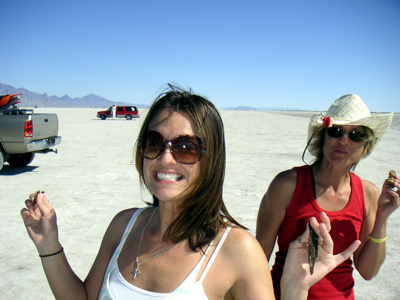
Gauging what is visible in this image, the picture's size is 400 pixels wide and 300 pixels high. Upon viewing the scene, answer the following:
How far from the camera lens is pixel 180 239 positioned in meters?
1.56

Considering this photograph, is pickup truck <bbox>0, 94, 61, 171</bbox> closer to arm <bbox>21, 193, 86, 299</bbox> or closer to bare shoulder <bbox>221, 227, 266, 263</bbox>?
arm <bbox>21, 193, 86, 299</bbox>

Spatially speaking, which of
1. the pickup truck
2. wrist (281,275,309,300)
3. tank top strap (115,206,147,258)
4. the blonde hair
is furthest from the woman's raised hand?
the pickup truck

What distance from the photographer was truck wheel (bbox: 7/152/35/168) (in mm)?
9345

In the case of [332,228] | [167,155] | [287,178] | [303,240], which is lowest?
[332,228]

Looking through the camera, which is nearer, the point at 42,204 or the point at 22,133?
the point at 42,204

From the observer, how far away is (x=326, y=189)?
2.07 metres

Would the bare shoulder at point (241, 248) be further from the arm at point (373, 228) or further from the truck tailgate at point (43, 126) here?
the truck tailgate at point (43, 126)

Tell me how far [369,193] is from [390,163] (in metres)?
10.2

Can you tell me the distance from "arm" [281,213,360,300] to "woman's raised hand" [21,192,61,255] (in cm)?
114

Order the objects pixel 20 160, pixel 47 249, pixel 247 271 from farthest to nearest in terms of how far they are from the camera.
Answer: pixel 20 160
pixel 47 249
pixel 247 271

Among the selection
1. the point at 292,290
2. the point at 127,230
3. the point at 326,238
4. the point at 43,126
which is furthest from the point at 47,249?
the point at 43,126

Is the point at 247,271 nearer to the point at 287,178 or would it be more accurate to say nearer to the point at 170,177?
the point at 170,177

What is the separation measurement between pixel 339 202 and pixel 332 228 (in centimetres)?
19

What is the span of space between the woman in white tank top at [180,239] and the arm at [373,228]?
562mm
